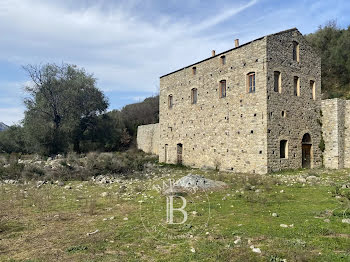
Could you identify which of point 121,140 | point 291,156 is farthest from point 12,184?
point 121,140

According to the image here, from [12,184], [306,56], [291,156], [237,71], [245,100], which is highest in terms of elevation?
[306,56]

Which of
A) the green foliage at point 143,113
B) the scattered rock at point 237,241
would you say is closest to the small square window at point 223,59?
the scattered rock at point 237,241

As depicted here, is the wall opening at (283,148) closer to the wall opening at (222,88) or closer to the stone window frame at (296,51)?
the wall opening at (222,88)

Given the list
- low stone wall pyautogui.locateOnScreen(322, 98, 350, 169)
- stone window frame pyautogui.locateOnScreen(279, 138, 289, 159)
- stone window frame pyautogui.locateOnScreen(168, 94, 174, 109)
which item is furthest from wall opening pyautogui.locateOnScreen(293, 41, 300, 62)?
stone window frame pyautogui.locateOnScreen(168, 94, 174, 109)

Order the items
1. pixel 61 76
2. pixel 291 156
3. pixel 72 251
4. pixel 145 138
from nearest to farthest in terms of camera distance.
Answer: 1. pixel 72 251
2. pixel 291 156
3. pixel 61 76
4. pixel 145 138

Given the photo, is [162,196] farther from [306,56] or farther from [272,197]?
[306,56]

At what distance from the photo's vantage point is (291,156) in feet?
49.6

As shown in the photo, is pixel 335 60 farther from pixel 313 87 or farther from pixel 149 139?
pixel 149 139

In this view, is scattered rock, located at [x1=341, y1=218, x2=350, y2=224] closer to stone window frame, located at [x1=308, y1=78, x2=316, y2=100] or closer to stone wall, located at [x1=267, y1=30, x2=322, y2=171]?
stone wall, located at [x1=267, y1=30, x2=322, y2=171]

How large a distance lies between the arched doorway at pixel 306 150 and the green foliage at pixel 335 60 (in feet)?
35.7

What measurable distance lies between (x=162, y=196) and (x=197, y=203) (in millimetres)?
1394

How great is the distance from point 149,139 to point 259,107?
728 inches

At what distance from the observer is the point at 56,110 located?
2242cm

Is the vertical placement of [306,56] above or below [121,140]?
above
